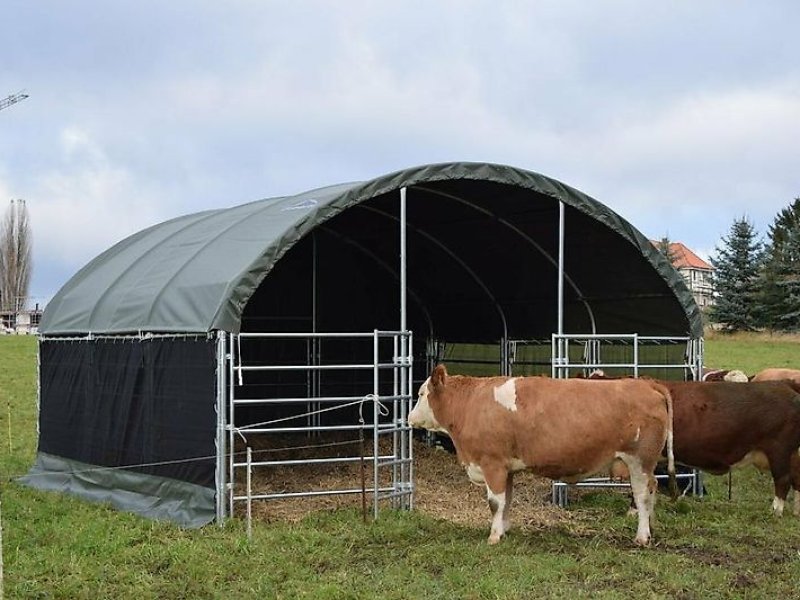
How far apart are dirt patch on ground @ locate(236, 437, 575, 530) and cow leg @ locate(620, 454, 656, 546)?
1185 millimetres

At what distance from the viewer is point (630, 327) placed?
1310 cm

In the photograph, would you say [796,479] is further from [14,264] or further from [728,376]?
[14,264]

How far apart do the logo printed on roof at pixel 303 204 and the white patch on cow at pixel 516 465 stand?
11.3ft

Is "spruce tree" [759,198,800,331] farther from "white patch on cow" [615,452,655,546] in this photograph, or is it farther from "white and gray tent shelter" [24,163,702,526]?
"white patch on cow" [615,452,655,546]

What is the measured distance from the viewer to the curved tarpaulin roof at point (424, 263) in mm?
9781

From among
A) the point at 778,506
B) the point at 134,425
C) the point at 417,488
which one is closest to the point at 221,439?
the point at 134,425

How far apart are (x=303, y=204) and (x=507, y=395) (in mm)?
3445

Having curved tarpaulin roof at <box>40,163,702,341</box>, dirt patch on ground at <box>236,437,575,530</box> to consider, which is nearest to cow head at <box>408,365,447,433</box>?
dirt patch on ground at <box>236,437,575,530</box>

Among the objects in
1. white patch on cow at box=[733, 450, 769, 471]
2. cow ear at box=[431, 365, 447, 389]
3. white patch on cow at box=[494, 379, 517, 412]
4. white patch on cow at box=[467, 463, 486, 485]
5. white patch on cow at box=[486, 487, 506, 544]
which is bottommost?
white patch on cow at box=[486, 487, 506, 544]

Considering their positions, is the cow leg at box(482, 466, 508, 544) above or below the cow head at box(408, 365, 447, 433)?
below

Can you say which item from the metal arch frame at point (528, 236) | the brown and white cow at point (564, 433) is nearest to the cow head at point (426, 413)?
the brown and white cow at point (564, 433)

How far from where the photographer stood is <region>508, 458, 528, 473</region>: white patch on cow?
8.54 m

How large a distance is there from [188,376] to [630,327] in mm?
6539

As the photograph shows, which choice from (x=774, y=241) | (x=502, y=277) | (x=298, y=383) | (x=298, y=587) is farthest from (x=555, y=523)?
(x=774, y=241)
